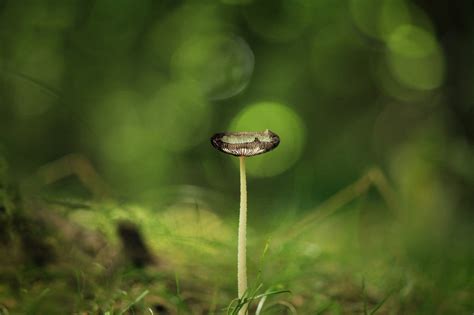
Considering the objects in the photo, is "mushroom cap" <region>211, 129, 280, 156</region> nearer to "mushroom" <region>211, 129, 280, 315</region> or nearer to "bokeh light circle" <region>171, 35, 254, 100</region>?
"mushroom" <region>211, 129, 280, 315</region>

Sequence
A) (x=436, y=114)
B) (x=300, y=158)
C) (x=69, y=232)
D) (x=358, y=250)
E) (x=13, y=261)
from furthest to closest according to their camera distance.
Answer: (x=300, y=158) → (x=436, y=114) → (x=358, y=250) → (x=69, y=232) → (x=13, y=261)

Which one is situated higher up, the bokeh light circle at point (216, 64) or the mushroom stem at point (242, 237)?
the mushroom stem at point (242, 237)

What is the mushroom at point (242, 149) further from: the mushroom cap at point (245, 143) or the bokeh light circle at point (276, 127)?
the bokeh light circle at point (276, 127)

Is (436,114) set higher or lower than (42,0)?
lower

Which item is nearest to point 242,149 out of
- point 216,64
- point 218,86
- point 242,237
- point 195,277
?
point 242,237

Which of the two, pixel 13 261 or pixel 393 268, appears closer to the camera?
pixel 13 261

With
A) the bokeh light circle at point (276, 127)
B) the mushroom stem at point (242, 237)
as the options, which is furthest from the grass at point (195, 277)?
the bokeh light circle at point (276, 127)

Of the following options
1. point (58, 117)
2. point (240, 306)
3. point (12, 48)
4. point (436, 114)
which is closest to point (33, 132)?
point (58, 117)

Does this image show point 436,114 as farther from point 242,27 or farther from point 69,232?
point 69,232
